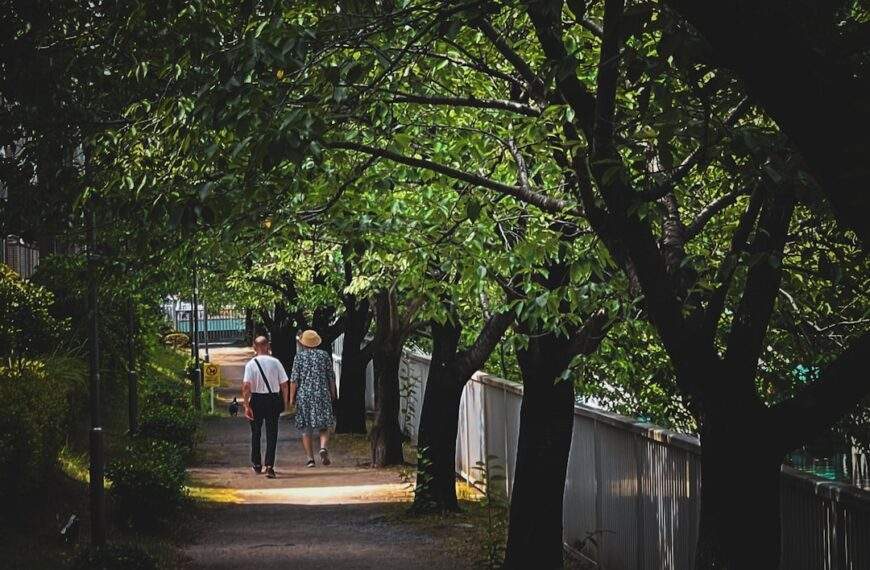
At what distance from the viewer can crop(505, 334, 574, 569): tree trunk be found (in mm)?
11758

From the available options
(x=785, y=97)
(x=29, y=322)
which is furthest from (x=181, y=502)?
(x=785, y=97)

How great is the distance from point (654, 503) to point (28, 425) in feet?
17.0

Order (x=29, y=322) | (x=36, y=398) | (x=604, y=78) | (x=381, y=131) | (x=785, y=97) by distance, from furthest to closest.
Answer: (x=29, y=322)
(x=36, y=398)
(x=381, y=131)
(x=604, y=78)
(x=785, y=97)

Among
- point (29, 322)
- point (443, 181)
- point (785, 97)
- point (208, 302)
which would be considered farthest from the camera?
point (208, 302)

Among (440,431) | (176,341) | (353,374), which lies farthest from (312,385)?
(176,341)

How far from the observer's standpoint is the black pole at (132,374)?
21.6 metres

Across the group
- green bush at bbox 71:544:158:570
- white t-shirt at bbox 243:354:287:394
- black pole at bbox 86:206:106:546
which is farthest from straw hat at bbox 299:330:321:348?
green bush at bbox 71:544:158:570

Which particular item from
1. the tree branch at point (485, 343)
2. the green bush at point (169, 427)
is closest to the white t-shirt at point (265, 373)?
the green bush at point (169, 427)

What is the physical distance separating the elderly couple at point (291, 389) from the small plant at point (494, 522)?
3111 mm

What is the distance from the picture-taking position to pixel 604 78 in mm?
6812

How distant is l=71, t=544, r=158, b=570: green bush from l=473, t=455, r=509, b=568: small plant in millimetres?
3296

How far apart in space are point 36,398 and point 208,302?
32.2 m

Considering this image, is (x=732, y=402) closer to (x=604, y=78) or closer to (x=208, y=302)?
(x=604, y=78)

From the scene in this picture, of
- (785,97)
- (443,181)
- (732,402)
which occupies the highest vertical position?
(443,181)
